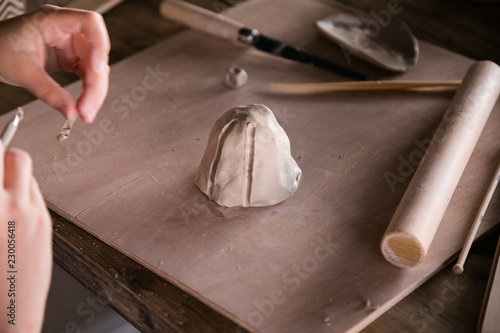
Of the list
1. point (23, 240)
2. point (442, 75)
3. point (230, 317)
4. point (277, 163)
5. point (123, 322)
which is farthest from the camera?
point (442, 75)

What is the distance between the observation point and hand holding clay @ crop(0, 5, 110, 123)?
959mm

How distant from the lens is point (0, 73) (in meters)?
1.03

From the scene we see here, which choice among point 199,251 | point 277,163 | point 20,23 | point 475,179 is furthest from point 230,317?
point 20,23

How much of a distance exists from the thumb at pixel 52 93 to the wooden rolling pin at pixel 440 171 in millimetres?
512

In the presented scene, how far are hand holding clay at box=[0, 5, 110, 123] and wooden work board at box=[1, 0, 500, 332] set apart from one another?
0.14 m

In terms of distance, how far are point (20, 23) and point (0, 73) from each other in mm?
91

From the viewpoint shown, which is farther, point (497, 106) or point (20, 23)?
point (497, 106)

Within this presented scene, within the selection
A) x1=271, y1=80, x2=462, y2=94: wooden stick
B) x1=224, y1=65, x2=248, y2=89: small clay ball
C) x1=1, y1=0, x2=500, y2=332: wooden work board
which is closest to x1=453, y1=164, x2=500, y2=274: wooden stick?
x1=1, y1=0, x2=500, y2=332: wooden work board

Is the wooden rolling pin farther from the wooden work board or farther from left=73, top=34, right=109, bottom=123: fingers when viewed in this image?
left=73, top=34, right=109, bottom=123: fingers

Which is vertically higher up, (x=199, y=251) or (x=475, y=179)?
(x=475, y=179)

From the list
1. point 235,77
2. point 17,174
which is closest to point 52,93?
point 17,174

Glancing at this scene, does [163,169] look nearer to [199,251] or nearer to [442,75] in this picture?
[199,251]

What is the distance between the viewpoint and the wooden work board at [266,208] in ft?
2.86

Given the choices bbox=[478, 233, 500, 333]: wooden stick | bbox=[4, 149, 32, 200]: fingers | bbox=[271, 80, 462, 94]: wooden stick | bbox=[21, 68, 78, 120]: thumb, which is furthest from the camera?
bbox=[271, 80, 462, 94]: wooden stick
